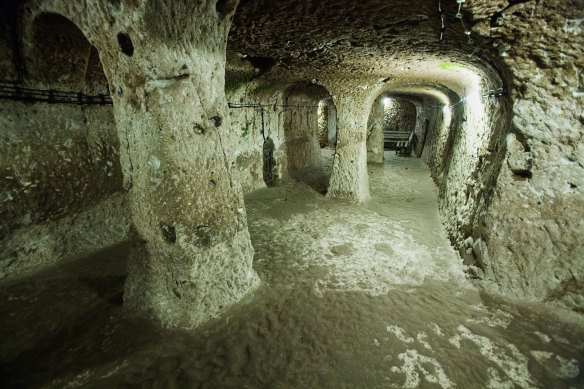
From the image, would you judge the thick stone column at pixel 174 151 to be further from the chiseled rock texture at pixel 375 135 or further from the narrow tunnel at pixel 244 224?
the chiseled rock texture at pixel 375 135

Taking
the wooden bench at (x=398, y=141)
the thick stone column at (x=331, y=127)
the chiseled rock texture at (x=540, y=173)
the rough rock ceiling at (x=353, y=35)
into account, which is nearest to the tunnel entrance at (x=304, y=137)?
the rough rock ceiling at (x=353, y=35)

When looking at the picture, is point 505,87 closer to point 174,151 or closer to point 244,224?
point 244,224

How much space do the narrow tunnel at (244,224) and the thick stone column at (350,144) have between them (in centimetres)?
185

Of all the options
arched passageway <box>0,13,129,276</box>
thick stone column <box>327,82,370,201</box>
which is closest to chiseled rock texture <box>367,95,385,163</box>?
thick stone column <box>327,82,370,201</box>

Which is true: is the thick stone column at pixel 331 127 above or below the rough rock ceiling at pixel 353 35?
below

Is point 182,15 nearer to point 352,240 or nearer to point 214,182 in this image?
point 214,182

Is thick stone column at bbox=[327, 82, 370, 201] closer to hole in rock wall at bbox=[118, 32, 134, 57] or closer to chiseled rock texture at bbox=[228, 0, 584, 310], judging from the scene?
chiseled rock texture at bbox=[228, 0, 584, 310]

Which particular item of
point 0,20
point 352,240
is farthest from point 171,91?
point 352,240

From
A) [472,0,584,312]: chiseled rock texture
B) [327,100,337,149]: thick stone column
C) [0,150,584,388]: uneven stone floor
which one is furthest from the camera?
[327,100,337,149]: thick stone column

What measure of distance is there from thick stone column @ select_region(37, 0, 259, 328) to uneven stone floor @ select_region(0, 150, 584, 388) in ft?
1.32

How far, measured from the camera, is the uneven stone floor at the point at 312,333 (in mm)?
2330

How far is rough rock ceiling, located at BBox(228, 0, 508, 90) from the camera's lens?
7.88 feet

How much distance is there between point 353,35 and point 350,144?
367cm

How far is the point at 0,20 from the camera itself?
3.14m
